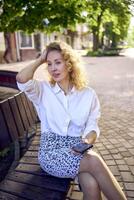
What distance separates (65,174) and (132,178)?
1.22 m

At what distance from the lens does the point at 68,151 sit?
2713 millimetres

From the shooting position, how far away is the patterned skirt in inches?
104

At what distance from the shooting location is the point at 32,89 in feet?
9.40

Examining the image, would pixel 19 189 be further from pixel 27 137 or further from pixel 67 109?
pixel 27 137

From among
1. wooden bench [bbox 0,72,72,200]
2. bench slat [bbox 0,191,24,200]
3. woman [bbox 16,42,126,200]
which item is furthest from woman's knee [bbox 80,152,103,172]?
bench slat [bbox 0,191,24,200]

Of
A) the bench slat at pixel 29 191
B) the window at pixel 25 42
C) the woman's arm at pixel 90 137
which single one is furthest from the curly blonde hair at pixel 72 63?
the window at pixel 25 42

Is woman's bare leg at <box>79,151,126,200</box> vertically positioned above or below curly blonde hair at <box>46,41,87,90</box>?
below

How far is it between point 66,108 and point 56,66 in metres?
0.39

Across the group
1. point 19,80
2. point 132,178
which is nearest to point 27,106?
point 19,80

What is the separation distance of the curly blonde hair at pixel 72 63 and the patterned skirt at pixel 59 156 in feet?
1.64

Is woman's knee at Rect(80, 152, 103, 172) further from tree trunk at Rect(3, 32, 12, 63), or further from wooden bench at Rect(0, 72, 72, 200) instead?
tree trunk at Rect(3, 32, 12, 63)

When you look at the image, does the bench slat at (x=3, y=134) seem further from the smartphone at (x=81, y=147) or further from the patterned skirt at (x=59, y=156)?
the smartphone at (x=81, y=147)

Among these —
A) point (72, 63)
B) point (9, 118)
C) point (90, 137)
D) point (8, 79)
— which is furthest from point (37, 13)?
point (90, 137)

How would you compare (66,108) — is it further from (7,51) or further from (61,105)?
(7,51)
